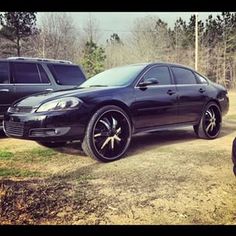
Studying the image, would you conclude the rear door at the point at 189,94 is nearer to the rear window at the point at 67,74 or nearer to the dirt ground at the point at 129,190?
the dirt ground at the point at 129,190

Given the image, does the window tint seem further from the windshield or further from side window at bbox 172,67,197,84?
side window at bbox 172,67,197,84

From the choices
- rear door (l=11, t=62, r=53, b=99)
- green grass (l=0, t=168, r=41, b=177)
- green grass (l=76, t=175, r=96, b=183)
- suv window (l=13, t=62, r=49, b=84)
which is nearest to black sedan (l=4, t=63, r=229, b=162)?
green grass (l=0, t=168, r=41, b=177)

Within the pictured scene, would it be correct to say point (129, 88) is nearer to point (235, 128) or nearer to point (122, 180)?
point (122, 180)

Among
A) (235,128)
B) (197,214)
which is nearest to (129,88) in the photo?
(197,214)

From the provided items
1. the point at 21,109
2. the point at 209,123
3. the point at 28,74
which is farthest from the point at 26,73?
the point at 209,123

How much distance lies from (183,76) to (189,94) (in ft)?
1.36

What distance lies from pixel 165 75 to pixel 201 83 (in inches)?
44.0

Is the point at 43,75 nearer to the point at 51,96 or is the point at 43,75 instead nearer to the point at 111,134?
the point at 51,96

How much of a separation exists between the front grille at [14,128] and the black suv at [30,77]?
2.32 metres

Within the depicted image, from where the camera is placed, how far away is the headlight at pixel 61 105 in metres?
4.89

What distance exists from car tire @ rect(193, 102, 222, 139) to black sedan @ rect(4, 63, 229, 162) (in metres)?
0.02

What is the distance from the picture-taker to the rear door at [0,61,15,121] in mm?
7531

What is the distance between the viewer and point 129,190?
382cm

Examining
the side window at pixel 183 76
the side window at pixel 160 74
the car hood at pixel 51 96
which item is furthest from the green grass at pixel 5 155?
the side window at pixel 183 76
